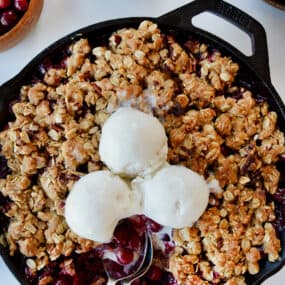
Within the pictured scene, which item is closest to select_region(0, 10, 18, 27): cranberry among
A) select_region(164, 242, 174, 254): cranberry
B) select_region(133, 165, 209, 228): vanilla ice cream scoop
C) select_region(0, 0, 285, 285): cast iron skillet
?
select_region(0, 0, 285, 285): cast iron skillet

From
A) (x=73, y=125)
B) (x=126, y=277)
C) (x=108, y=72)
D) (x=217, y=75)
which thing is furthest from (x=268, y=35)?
(x=126, y=277)

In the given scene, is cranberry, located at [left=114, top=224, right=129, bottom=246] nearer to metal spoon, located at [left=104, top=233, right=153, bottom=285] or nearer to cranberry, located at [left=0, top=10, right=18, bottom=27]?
metal spoon, located at [left=104, top=233, right=153, bottom=285]

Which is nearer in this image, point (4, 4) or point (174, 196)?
point (174, 196)

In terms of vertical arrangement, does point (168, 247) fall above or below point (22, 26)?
below

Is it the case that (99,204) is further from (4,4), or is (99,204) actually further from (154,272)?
(4,4)

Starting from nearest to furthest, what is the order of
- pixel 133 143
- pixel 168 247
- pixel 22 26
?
pixel 133 143 → pixel 168 247 → pixel 22 26

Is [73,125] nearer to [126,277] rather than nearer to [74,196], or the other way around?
[74,196]

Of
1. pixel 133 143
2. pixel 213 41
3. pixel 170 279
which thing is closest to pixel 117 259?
pixel 170 279
